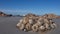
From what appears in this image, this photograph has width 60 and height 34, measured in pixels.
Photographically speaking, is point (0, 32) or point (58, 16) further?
point (58, 16)

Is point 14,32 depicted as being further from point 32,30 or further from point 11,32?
point 32,30

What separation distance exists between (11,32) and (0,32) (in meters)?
0.26

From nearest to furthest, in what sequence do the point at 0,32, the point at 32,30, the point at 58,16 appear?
1. the point at 0,32
2. the point at 32,30
3. the point at 58,16

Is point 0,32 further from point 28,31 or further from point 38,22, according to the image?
point 38,22

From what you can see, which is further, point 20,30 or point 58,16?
point 58,16

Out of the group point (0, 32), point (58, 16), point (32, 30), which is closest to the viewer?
point (0, 32)

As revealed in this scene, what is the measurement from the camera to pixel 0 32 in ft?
12.8

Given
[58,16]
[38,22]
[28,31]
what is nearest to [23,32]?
[28,31]

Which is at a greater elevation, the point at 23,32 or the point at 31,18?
the point at 31,18

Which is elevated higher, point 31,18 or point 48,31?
point 31,18

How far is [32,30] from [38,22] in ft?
0.82

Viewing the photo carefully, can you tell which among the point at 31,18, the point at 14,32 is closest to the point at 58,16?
the point at 31,18

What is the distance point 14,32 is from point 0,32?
334 millimetres

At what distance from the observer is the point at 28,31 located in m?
4.11
